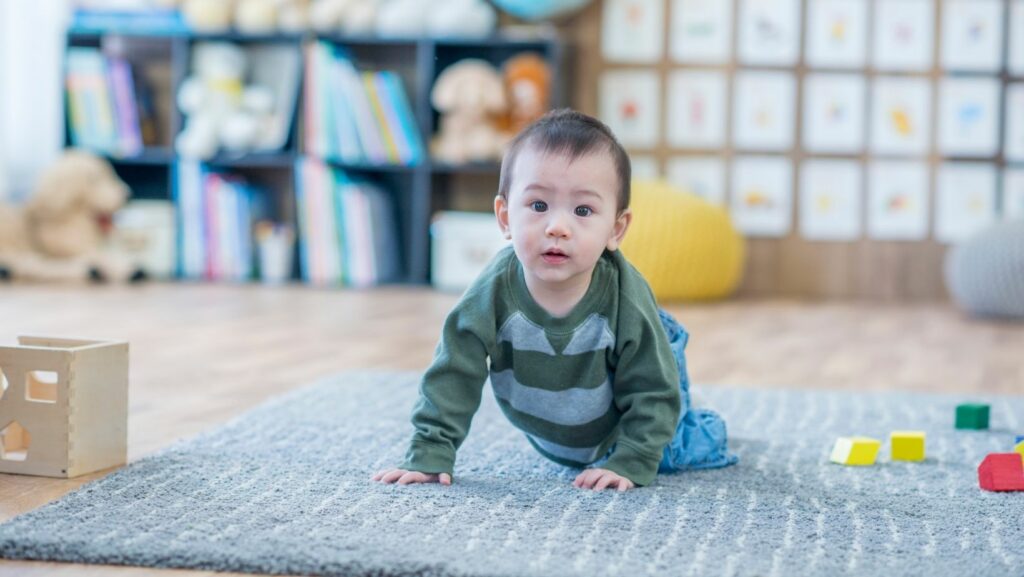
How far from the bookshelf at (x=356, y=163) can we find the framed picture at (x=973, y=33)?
125cm

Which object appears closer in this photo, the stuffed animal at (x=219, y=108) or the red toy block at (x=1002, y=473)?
the red toy block at (x=1002, y=473)

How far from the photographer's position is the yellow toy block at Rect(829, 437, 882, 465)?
1463 millimetres

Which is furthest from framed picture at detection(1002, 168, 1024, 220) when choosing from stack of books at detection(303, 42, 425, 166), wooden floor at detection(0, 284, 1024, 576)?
stack of books at detection(303, 42, 425, 166)

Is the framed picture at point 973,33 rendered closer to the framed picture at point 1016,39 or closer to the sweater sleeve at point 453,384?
the framed picture at point 1016,39

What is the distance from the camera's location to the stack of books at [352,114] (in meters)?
3.89

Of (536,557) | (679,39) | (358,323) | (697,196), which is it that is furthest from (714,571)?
(679,39)

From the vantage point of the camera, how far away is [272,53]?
4.16 meters

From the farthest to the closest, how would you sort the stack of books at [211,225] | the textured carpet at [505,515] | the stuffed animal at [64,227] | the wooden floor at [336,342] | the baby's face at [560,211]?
the stack of books at [211,225]
the stuffed animal at [64,227]
the wooden floor at [336,342]
the baby's face at [560,211]
the textured carpet at [505,515]

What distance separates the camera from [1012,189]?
13.3 feet

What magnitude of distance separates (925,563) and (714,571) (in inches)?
7.2

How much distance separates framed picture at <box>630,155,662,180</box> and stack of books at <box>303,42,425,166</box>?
0.72m

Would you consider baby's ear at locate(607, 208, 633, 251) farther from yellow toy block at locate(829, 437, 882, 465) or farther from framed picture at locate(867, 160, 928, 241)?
framed picture at locate(867, 160, 928, 241)

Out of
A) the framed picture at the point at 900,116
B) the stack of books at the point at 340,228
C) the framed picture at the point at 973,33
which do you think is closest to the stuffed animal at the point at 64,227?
the stack of books at the point at 340,228

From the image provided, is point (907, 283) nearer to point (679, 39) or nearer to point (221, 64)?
point (679, 39)
